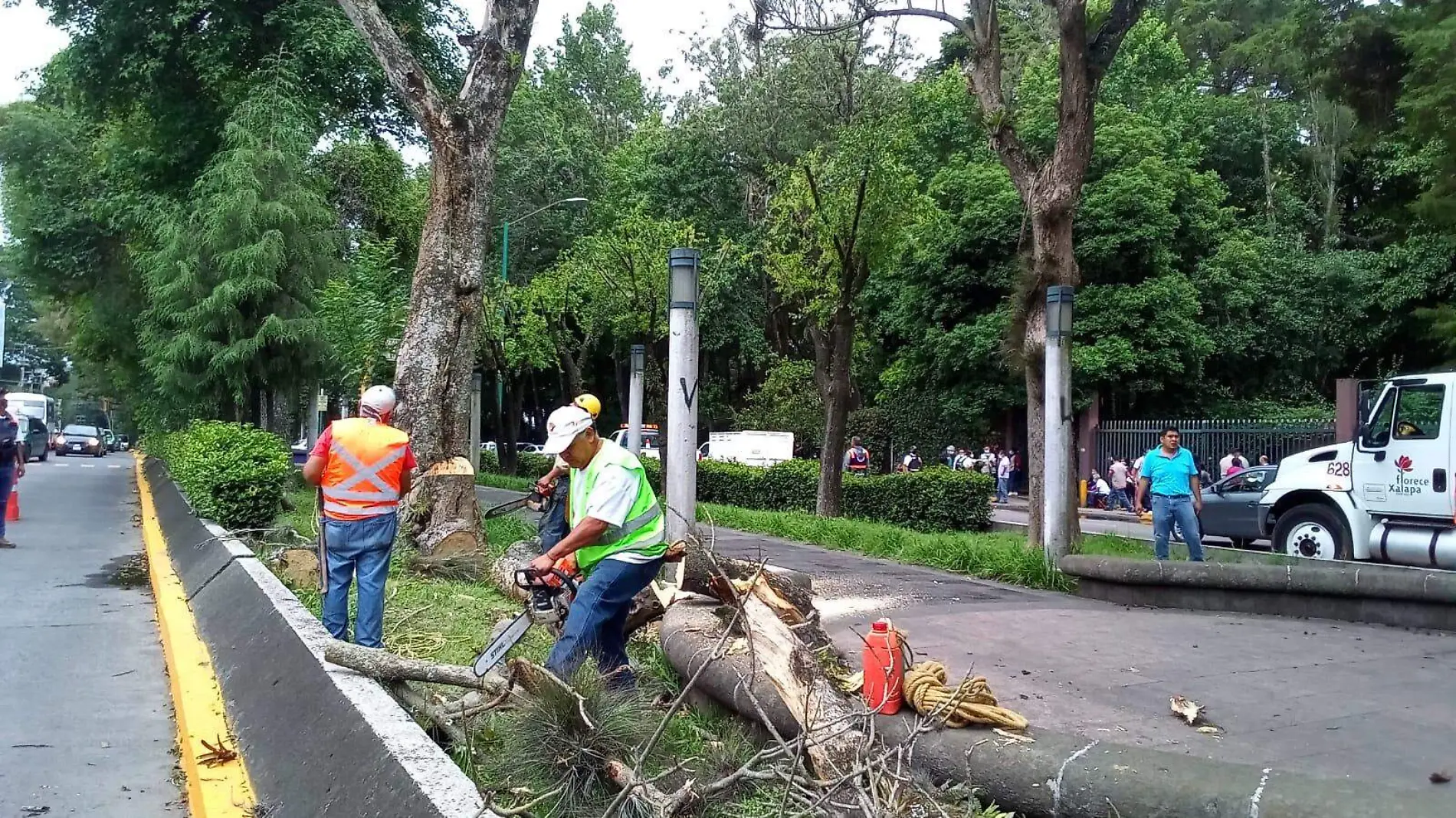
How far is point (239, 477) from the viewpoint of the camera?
40.6 ft

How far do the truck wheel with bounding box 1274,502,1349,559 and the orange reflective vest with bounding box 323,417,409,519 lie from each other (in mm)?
10187

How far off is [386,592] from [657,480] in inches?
671

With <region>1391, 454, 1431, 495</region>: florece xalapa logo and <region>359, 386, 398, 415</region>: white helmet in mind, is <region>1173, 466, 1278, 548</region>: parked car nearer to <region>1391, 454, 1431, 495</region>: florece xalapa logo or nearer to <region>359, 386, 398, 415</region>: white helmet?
<region>1391, 454, 1431, 495</region>: florece xalapa logo

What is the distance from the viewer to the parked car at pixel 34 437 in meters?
37.6

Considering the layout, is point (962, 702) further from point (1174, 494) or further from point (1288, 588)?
point (1174, 494)

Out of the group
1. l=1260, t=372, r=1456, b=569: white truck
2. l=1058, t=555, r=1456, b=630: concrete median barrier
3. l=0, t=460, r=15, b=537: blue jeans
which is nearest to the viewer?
l=1058, t=555, r=1456, b=630: concrete median barrier

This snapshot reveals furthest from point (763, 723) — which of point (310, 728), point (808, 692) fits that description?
point (310, 728)

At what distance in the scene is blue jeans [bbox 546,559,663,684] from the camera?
5.32 metres

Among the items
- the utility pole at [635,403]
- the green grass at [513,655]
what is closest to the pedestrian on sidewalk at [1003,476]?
the utility pole at [635,403]

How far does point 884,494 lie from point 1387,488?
9256 mm

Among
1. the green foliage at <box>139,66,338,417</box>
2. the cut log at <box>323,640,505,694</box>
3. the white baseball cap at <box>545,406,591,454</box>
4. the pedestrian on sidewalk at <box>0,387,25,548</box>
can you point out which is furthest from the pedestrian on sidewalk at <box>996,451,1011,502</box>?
the cut log at <box>323,640,505,694</box>

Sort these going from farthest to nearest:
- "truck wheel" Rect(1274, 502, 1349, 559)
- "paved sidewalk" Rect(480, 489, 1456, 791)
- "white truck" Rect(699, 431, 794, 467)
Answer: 1. "white truck" Rect(699, 431, 794, 467)
2. "truck wheel" Rect(1274, 502, 1349, 559)
3. "paved sidewalk" Rect(480, 489, 1456, 791)

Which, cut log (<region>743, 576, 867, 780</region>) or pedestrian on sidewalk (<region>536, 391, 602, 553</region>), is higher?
pedestrian on sidewalk (<region>536, 391, 602, 553</region>)

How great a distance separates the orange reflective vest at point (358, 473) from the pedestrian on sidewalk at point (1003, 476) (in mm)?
26065
